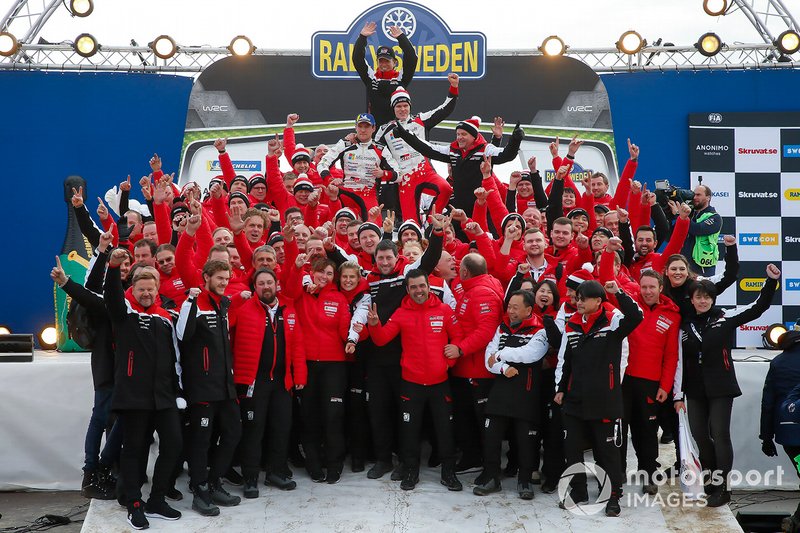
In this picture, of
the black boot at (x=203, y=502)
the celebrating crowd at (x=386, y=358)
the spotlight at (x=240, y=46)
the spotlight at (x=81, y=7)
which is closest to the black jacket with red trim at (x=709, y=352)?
the celebrating crowd at (x=386, y=358)

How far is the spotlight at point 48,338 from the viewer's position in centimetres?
908

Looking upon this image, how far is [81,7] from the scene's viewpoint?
10305 mm

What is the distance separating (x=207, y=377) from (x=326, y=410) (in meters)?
A: 0.92

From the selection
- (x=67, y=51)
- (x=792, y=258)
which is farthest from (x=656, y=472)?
(x=67, y=51)

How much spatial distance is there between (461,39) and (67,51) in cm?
462

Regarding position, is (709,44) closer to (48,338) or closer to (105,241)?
(105,241)

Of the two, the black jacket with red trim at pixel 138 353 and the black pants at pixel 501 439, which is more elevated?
the black jacket with red trim at pixel 138 353

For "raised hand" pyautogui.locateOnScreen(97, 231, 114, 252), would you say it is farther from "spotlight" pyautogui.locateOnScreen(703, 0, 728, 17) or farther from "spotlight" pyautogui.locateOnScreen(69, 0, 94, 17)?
"spotlight" pyautogui.locateOnScreen(703, 0, 728, 17)

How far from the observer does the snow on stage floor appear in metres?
5.43

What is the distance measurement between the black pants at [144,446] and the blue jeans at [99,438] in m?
0.39

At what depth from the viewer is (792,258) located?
1022 cm

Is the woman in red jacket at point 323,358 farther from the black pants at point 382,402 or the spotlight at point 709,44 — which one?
the spotlight at point 709,44

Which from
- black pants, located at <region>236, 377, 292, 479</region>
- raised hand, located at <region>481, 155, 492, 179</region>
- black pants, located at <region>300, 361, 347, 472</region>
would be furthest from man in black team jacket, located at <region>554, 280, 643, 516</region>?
raised hand, located at <region>481, 155, 492, 179</region>

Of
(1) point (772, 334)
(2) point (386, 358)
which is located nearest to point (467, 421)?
(2) point (386, 358)
